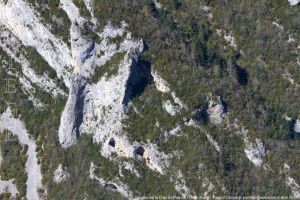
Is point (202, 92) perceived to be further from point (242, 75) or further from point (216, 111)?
point (242, 75)

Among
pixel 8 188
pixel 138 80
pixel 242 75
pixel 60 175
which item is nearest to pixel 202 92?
pixel 242 75

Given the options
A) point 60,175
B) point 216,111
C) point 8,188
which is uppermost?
point 216,111

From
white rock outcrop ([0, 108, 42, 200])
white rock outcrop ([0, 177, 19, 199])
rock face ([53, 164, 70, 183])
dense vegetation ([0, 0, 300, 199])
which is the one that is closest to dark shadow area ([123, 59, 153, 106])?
dense vegetation ([0, 0, 300, 199])

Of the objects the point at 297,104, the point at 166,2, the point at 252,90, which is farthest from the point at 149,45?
the point at 297,104

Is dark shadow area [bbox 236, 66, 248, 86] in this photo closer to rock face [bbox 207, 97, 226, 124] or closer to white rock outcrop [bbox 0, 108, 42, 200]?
rock face [bbox 207, 97, 226, 124]

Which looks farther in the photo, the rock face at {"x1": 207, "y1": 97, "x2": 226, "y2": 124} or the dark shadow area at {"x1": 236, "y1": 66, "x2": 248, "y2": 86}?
the dark shadow area at {"x1": 236, "y1": 66, "x2": 248, "y2": 86}

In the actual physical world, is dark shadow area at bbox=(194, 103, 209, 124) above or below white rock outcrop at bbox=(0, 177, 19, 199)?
above

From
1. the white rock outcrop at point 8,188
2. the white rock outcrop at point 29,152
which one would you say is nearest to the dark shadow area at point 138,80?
the white rock outcrop at point 29,152

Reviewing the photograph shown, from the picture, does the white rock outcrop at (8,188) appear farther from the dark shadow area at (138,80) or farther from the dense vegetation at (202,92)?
the dark shadow area at (138,80)
